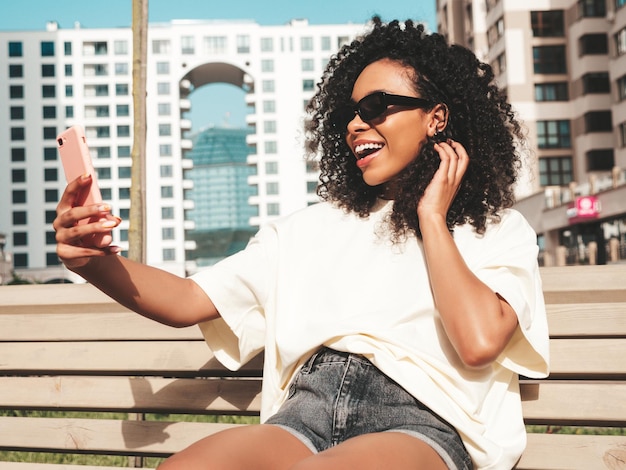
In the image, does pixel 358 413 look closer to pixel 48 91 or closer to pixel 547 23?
pixel 547 23

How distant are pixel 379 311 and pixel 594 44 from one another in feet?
129

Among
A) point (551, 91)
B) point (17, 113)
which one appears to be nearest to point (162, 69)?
point (17, 113)

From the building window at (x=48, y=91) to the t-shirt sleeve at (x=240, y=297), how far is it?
76039 millimetres

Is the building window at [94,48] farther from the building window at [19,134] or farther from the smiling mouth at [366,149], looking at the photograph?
the smiling mouth at [366,149]

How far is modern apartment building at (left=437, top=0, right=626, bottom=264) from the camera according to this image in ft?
115

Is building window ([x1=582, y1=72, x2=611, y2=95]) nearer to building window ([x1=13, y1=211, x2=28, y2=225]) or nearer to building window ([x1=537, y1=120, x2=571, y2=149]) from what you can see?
building window ([x1=537, y1=120, x2=571, y2=149])

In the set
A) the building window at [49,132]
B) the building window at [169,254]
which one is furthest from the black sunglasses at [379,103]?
the building window at [49,132]

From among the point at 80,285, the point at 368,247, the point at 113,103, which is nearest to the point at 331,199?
the point at 368,247

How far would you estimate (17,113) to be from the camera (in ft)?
238

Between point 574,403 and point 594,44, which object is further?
point 594,44

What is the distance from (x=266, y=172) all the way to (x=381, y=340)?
71.5m

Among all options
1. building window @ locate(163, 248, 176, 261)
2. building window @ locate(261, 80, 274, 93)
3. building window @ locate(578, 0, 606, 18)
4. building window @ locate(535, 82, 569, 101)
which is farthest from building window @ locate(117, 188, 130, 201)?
building window @ locate(578, 0, 606, 18)

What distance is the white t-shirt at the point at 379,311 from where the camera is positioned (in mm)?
1895

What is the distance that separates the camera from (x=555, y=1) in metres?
39.9
